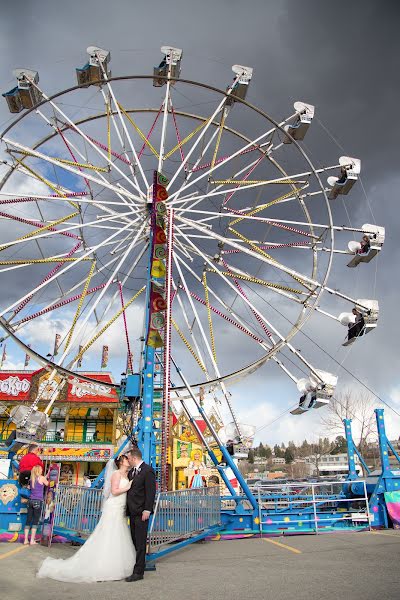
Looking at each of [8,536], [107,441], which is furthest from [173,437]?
[8,536]

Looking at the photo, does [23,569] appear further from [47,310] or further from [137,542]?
[47,310]

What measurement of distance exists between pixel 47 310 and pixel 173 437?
72.3 feet

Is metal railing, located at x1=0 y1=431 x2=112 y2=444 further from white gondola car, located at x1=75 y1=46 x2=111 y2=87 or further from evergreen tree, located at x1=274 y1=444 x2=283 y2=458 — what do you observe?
evergreen tree, located at x1=274 y1=444 x2=283 y2=458

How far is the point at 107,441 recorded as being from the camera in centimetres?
3416

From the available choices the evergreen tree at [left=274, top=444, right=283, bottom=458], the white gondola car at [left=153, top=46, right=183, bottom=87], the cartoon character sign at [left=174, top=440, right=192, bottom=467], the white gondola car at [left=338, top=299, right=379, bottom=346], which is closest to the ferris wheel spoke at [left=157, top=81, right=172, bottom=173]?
the white gondola car at [left=153, top=46, right=183, bottom=87]

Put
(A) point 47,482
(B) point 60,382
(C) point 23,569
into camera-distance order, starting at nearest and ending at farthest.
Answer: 1. (C) point 23,569
2. (A) point 47,482
3. (B) point 60,382

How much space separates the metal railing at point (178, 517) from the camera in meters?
8.01

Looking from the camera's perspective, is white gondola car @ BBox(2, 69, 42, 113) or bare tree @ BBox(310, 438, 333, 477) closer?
white gondola car @ BBox(2, 69, 42, 113)

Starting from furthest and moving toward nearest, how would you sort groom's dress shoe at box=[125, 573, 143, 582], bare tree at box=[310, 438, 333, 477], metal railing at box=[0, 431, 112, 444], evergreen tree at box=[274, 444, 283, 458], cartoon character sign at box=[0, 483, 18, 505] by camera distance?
1. evergreen tree at box=[274, 444, 283, 458]
2. bare tree at box=[310, 438, 333, 477]
3. metal railing at box=[0, 431, 112, 444]
4. cartoon character sign at box=[0, 483, 18, 505]
5. groom's dress shoe at box=[125, 573, 143, 582]

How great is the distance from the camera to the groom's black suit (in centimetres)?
625

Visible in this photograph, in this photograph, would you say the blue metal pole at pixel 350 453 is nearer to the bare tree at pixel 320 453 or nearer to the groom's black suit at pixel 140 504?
the groom's black suit at pixel 140 504

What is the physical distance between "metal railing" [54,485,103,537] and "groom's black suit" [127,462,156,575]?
2.54m

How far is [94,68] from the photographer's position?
15594 mm

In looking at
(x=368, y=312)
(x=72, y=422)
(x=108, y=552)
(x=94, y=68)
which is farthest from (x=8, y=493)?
(x=72, y=422)
